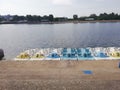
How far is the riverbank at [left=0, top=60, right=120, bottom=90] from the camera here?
63.9 ft

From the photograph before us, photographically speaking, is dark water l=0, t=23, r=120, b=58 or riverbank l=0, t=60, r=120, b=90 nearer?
riverbank l=0, t=60, r=120, b=90

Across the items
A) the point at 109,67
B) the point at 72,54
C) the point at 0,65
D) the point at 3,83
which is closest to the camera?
the point at 3,83

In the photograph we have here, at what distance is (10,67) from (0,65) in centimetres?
189

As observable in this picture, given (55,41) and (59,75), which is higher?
(59,75)

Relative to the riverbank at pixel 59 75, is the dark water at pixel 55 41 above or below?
below

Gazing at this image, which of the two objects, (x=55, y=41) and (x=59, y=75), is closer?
(x=59, y=75)

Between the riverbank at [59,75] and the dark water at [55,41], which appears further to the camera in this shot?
the dark water at [55,41]

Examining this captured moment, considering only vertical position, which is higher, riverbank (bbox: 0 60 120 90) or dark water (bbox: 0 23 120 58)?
riverbank (bbox: 0 60 120 90)

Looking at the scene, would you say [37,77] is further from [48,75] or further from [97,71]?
[97,71]

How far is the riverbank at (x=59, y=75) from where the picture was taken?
63.9 feet

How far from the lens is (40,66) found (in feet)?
92.8

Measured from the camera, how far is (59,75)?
78.3 ft

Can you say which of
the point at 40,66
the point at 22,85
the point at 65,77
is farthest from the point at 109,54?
the point at 22,85

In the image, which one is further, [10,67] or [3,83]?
[10,67]
